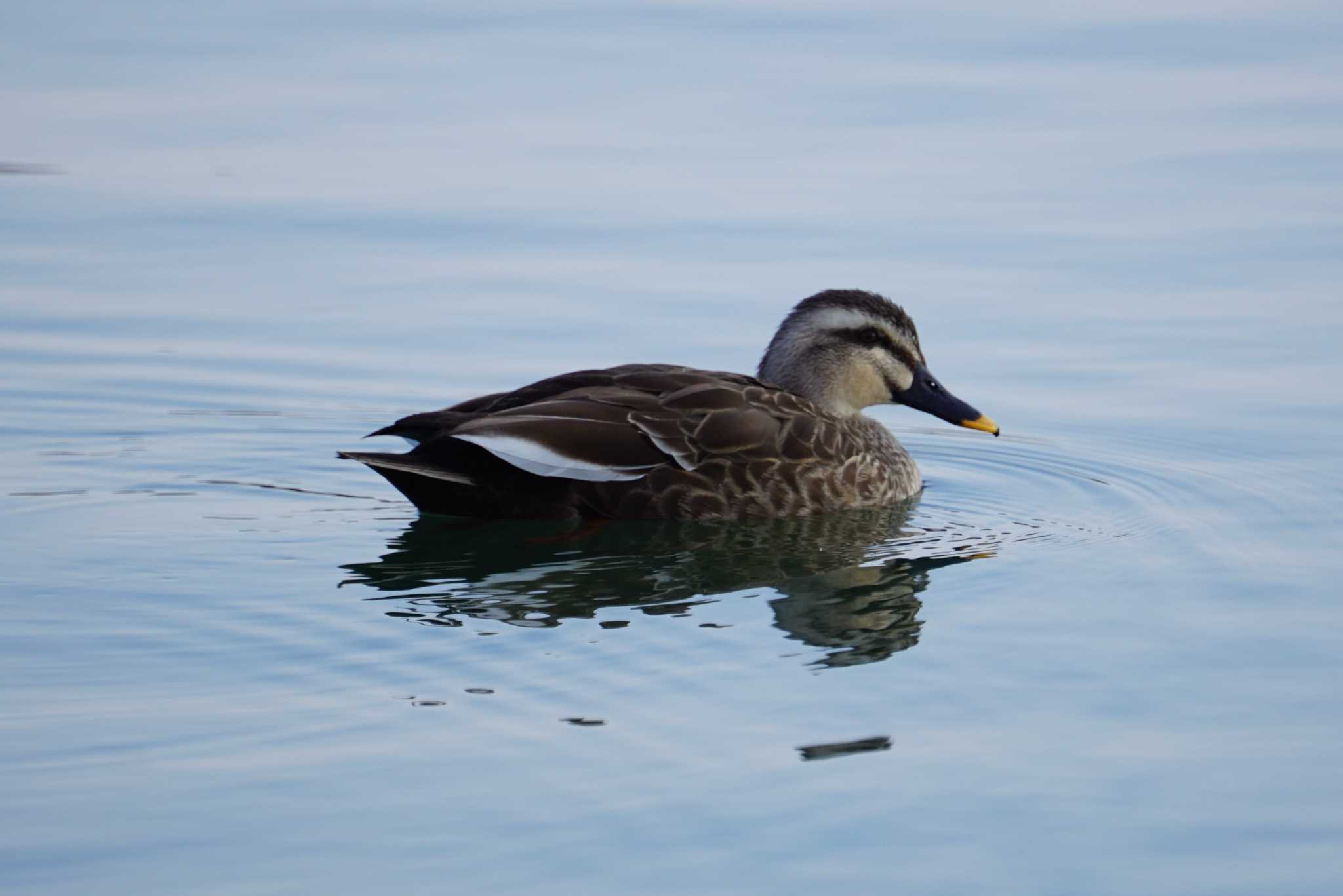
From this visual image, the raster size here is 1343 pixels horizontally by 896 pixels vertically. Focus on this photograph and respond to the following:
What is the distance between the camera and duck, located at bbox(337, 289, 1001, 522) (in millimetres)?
9484

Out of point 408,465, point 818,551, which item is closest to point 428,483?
point 408,465

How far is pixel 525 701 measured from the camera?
7004 millimetres

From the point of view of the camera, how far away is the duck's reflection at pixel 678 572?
8148 millimetres

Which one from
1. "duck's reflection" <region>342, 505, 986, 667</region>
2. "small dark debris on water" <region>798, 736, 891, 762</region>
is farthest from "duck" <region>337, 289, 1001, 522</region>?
"small dark debris on water" <region>798, 736, 891, 762</region>

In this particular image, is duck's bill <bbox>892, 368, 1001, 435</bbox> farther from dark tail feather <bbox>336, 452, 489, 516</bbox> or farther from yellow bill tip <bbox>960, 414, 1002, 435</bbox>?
dark tail feather <bbox>336, 452, 489, 516</bbox>

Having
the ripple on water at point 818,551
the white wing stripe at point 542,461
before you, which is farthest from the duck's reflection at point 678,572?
the white wing stripe at point 542,461

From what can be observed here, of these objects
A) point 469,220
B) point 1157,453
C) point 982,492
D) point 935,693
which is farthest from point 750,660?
point 469,220

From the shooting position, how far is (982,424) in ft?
35.6

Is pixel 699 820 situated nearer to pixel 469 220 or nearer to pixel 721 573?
pixel 721 573

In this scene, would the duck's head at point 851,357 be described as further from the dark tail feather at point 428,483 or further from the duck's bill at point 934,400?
the dark tail feather at point 428,483

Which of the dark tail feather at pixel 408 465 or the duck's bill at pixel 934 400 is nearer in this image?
the dark tail feather at pixel 408 465

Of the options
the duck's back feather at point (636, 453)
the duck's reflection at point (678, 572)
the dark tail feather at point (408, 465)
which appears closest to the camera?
the duck's reflection at point (678, 572)

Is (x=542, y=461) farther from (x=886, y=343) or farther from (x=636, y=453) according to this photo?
(x=886, y=343)

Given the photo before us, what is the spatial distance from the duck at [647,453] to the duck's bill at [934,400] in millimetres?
157
